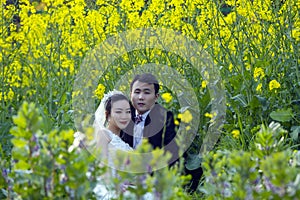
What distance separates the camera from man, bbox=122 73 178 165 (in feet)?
14.1

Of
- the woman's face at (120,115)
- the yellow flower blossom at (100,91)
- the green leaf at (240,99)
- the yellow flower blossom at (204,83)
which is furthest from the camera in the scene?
the yellow flower blossom at (100,91)

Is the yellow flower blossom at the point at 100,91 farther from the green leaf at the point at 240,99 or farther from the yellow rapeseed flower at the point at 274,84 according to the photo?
the yellow rapeseed flower at the point at 274,84

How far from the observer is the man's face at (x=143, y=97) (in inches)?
170

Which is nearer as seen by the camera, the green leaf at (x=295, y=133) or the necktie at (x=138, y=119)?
the green leaf at (x=295, y=133)

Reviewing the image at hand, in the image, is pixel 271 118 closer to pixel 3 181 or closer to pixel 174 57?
pixel 174 57

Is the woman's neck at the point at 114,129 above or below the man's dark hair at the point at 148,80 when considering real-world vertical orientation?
below

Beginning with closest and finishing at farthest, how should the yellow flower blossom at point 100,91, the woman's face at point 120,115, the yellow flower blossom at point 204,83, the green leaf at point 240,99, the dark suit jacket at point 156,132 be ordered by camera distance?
the woman's face at point 120,115 → the dark suit jacket at point 156,132 → the green leaf at point 240,99 → the yellow flower blossom at point 204,83 → the yellow flower blossom at point 100,91

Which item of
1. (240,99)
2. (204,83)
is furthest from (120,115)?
(240,99)

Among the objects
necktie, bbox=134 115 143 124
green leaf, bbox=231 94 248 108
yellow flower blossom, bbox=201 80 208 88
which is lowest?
necktie, bbox=134 115 143 124

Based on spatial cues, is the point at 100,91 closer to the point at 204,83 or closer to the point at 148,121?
the point at 148,121

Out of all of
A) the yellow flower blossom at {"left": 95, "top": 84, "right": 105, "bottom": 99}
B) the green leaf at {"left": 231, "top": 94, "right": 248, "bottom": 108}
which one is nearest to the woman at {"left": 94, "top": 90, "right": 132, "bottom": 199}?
the yellow flower blossom at {"left": 95, "top": 84, "right": 105, "bottom": 99}

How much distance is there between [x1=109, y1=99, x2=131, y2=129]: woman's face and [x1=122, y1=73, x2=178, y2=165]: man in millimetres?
146

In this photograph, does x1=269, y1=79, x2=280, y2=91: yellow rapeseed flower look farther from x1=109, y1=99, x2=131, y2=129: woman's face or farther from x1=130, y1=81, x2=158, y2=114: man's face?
x1=109, y1=99, x2=131, y2=129: woman's face

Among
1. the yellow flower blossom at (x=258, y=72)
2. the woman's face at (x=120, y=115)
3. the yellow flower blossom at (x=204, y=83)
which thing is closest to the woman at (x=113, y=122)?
the woman's face at (x=120, y=115)
